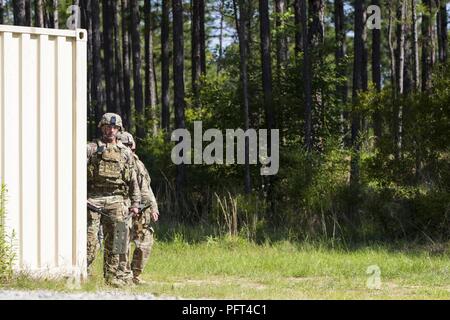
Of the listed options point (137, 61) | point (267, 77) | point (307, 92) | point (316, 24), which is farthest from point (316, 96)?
point (137, 61)

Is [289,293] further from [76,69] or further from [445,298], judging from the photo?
[76,69]

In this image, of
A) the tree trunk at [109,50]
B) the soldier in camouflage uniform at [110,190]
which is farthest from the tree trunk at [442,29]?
the soldier in camouflage uniform at [110,190]

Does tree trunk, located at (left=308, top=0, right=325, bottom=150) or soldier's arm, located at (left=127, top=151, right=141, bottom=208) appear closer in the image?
soldier's arm, located at (left=127, top=151, right=141, bottom=208)

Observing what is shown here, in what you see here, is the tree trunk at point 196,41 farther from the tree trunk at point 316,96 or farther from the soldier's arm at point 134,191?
the soldier's arm at point 134,191

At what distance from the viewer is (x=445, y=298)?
340 inches

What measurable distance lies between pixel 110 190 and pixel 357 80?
1342cm

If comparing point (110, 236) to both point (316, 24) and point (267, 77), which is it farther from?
point (316, 24)

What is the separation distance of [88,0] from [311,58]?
16338 millimetres

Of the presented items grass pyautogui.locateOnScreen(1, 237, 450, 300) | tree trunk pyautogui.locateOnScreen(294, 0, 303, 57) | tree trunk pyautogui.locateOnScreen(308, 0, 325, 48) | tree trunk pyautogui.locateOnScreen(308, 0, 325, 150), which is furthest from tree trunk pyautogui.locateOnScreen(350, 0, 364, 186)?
grass pyautogui.locateOnScreen(1, 237, 450, 300)

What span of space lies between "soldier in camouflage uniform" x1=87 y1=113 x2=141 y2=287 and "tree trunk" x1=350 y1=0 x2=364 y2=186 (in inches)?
277

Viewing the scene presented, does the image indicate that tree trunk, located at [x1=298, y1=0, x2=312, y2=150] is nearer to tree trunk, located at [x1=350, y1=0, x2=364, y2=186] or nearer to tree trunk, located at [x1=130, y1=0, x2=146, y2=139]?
tree trunk, located at [x1=350, y1=0, x2=364, y2=186]

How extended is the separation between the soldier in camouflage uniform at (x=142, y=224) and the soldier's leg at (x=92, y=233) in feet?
1.87

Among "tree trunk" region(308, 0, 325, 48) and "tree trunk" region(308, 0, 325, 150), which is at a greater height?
"tree trunk" region(308, 0, 325, 48)

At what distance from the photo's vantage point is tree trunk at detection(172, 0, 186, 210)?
60.6 feet
